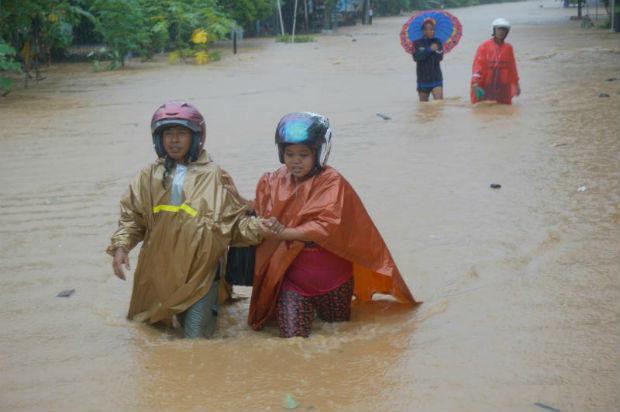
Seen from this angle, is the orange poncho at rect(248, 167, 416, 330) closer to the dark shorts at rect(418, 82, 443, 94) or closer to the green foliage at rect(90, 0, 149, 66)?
the dark shorts at rect(418, 82, 443, 94)

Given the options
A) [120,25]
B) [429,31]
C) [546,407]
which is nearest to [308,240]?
[546,407]

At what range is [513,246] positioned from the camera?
19.1ft

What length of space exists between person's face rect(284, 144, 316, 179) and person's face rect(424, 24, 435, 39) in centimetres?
889

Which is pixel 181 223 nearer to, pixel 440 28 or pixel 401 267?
pixel 401 267

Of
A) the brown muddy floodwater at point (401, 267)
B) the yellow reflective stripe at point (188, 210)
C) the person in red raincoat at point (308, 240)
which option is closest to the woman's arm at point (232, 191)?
the person in red raincoat at point (308, 240)

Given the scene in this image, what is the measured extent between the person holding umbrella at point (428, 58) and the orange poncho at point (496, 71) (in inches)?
24.4

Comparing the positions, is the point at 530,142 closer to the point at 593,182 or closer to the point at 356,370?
the point at 593,182

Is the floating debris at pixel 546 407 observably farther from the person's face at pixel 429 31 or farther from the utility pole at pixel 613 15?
the utility pole at pixel 613 15

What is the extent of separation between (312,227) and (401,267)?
4.98 ft

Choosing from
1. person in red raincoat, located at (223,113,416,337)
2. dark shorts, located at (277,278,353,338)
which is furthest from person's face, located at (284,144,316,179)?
dark shorts, located at (277,278,353,338)

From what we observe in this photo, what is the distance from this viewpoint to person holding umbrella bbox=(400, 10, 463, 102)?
1262 cm

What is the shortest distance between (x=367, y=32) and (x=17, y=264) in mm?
30705

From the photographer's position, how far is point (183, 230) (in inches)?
170

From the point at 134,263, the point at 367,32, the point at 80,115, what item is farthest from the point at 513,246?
the point at 367,32
